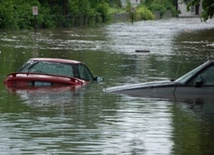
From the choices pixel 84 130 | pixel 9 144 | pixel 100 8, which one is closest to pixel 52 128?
pixel 84 130

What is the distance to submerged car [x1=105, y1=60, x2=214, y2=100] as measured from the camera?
19.6 m

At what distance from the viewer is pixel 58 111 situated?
1812 centimetres

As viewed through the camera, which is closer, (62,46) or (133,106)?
(133,106)

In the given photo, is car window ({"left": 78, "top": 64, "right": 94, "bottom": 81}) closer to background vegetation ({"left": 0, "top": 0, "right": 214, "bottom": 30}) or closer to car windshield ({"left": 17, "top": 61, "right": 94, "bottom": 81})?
car windshield ({"left": 17, "top": 61, "right": 94, "bottom": 81})

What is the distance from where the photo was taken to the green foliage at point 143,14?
13502 cm

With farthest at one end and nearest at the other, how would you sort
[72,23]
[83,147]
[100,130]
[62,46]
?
[72,23] < [62,46] < [100,130] < [83,147]

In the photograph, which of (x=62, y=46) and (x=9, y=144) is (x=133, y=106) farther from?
(x=62, y=46)

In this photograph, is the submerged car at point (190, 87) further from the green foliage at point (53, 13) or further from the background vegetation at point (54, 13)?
the green foliage at point (53, 13)

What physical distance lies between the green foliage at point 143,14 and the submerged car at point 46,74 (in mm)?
108183

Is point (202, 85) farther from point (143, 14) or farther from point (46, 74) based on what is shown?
point (143, 14)

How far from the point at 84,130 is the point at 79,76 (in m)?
10.5

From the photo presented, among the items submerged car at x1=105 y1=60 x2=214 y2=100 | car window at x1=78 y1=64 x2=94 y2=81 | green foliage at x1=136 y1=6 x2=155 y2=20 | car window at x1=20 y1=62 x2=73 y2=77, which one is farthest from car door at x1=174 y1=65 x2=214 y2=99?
green foliage at x1=136 y1=6 x2=155 y2=20

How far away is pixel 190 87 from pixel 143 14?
386 feet

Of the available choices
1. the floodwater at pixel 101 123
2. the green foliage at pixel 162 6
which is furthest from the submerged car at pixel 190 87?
the green foliage at pixel 162 6
